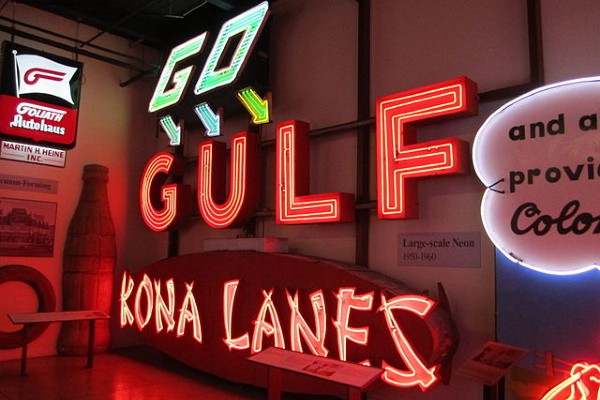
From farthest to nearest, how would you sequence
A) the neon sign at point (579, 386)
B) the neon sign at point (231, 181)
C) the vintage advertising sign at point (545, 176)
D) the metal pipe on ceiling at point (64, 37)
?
1. the metal pipe on ceiling at point (64, 37)
2. the neon sign at point (231, 181)
3. the vintage advertising sign at point (545, 176)
4. the neon sign at point (579, 386)

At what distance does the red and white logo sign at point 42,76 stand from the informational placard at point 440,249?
4.39m

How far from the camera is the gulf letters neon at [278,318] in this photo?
3.81m

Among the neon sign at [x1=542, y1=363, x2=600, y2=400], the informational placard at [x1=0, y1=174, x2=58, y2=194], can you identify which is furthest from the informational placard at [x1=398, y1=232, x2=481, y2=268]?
the informational placard at [x1=0, y1=174, x2=58, y2=194]

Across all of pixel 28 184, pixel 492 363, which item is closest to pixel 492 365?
pixel 492 363

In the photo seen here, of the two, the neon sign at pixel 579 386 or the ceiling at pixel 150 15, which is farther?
the ceiling at pixel 150 15

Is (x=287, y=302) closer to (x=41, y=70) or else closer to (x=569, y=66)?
(x=569, y=66)

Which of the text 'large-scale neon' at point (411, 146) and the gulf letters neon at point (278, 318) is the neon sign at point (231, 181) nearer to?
the gulf letters neon at point (278, 318)

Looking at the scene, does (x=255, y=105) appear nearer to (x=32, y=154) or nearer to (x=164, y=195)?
(x=164, y=195)

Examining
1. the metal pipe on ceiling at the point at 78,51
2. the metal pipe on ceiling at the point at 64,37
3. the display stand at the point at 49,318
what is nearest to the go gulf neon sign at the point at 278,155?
the metal pipe on ceiling at the point at 78,51

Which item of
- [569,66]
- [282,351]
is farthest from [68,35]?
[569,66]

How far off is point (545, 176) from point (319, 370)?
204cm

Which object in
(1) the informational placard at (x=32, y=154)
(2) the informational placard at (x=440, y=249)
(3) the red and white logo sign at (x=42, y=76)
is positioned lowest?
(2) the informational placard at (x=440, y=249)

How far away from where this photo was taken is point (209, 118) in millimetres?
6266

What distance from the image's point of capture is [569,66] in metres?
3.78
